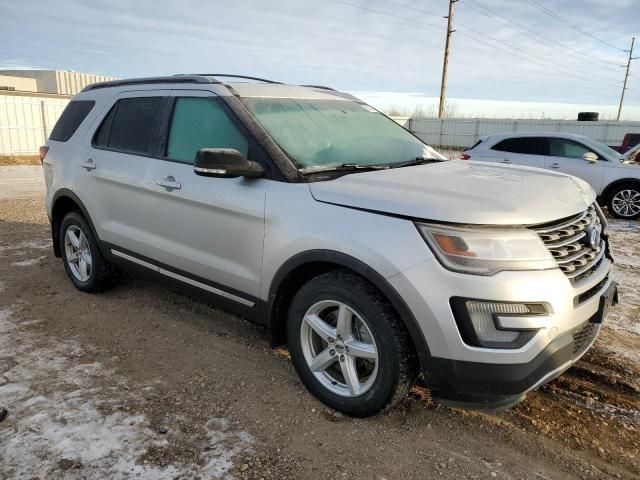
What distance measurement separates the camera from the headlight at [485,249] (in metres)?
2.34

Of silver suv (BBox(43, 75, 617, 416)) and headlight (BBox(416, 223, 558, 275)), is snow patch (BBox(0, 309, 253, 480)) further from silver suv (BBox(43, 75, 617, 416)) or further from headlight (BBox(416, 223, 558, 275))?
headlight (BBox(416, 223, 558, 275))

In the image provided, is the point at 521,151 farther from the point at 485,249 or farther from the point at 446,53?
the point at 446,53

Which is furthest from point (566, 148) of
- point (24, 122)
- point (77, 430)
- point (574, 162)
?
point (24, 122)

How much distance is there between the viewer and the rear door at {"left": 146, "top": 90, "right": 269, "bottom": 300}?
10.4 ft

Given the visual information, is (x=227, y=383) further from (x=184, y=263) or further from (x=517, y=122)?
(x=517, y=122)

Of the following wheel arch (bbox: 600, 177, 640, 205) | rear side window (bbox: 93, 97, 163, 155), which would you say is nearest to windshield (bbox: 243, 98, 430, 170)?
rear side window (bbox: 93, 97, 163, 155)

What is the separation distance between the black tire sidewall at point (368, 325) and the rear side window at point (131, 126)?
1.90 meters

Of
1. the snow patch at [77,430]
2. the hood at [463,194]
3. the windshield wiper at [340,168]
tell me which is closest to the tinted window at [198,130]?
the windshield wiper at [340,168]

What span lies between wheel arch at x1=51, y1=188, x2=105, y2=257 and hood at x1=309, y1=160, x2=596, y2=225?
2.69m

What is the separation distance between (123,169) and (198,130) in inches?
35.7

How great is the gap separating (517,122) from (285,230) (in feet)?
115

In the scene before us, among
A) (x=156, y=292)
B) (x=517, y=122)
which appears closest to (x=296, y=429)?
(x=156, y=292)

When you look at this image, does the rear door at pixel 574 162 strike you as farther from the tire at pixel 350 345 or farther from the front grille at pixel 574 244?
the tire at pixel 350 345

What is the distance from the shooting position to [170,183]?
11.9ft
